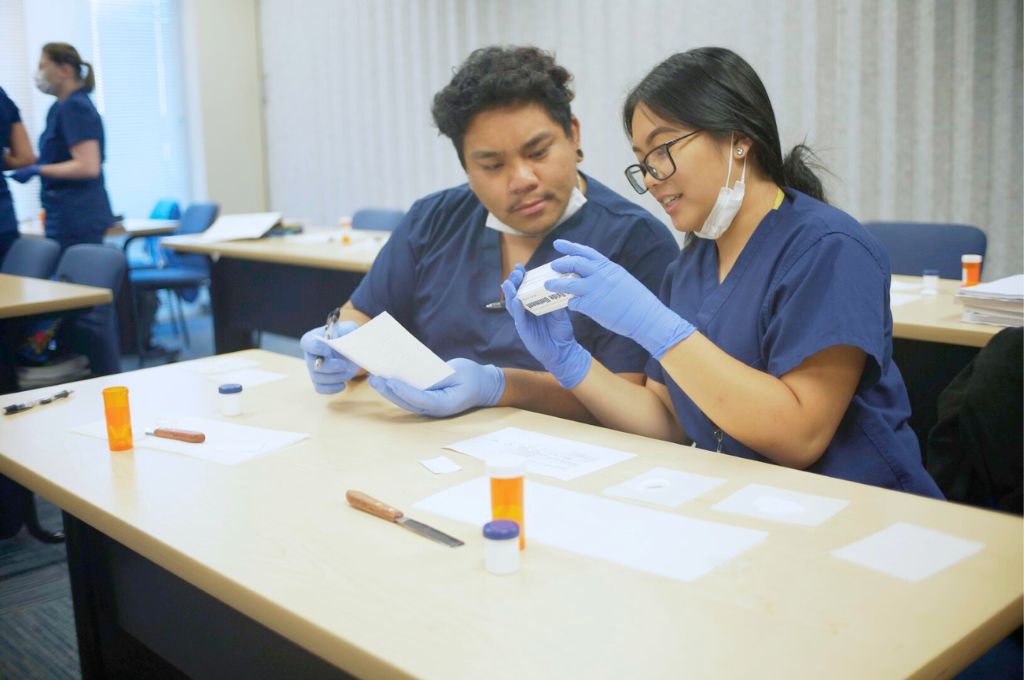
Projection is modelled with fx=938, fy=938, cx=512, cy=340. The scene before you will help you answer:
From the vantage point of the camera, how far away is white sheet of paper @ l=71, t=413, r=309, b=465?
137cm

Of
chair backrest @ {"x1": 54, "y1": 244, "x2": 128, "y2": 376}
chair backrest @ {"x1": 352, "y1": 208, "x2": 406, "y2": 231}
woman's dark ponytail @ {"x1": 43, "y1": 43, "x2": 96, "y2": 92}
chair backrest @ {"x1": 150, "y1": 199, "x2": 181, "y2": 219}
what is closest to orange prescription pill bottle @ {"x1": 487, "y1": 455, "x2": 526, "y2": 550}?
chair backrest @ {"x1": 54, "y1": 244, "x2": 128, "y2": 376}

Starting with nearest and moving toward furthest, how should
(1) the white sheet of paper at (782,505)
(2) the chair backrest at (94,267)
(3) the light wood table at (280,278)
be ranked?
A: 1. (1) the white sheet of paper at (782,505)
2. (2) the chair backrest at (94,267)
3. (3) the light wood table at (280,278)

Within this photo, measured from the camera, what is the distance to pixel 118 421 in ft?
4.58

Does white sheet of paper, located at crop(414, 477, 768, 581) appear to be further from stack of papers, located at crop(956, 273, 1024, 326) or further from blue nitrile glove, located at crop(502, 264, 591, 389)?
stack of papers, located at crop(956, 273, 1024, 326)

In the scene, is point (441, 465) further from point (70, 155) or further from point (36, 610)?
point (70, 155)

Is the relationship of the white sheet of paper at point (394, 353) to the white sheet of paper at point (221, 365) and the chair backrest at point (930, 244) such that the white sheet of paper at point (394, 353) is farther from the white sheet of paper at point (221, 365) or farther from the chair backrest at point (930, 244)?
the chair backrest at point (930, 244)

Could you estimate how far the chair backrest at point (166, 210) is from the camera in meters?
5.61

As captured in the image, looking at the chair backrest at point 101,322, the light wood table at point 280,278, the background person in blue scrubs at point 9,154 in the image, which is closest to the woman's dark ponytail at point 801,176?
the light wood table at point 280,278

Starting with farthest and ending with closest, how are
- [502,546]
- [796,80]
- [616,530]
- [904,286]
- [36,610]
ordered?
[796,80] < [904,286] < [36,610] < [616,530] < [502,546]

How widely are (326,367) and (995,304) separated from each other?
1.42 m

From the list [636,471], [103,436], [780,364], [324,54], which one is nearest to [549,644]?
[636,471]

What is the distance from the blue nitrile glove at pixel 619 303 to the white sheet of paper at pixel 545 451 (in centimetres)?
17

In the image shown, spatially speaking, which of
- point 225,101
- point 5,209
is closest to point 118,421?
point 5,209

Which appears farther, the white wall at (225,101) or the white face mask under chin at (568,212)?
the white wall at (225,101)
